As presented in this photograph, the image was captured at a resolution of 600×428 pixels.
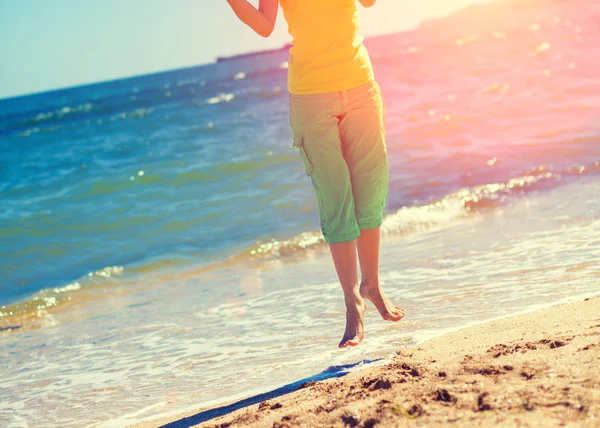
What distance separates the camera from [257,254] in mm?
6828

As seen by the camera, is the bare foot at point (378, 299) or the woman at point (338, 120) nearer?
the woman at point (338, 120)

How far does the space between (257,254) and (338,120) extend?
3.77 metres

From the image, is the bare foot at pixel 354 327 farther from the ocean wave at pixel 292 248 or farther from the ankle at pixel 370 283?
the ocean wave at pixel 292 248

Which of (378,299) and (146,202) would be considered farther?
(146,202)

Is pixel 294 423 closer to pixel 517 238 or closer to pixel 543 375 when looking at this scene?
pixel 543 375

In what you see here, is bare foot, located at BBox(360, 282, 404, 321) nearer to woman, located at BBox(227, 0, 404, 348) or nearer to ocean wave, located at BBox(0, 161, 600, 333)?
woman, located at BBox(227, 0, 404, 348)

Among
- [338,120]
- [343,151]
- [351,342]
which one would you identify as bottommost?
[351,342]

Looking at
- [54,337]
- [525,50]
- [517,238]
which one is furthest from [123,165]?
[525,50]

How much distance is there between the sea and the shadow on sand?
3 cm

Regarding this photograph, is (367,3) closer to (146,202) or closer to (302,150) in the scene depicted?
(302,150)

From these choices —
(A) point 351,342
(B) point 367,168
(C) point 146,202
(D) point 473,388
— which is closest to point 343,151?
(B) point 367,168

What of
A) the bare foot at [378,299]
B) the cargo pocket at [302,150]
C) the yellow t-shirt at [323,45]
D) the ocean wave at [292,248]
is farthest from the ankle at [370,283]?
the ocean wave at [292,248]

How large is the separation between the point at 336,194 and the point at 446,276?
1.89m

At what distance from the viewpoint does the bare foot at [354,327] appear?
317 centimetres
